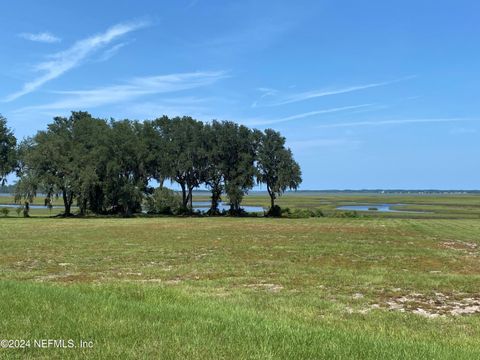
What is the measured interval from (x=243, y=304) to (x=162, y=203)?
70208 millimetres

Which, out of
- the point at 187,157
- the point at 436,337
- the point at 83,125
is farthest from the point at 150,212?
the point at 436,337

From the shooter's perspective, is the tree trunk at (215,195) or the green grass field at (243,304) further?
the tree trunk at (215,195)

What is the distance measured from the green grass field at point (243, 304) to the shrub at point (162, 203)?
56.0m

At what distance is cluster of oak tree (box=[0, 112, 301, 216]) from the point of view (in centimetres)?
6950

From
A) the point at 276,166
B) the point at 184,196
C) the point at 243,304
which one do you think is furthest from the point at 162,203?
the point at 243,304

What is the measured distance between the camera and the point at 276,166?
80375 millimetres

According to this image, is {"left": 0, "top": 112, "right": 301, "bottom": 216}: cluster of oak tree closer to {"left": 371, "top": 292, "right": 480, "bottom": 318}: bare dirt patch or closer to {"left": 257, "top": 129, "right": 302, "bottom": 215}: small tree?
{"left": 257, "top": 129, "right": 302, "bottom": 215}: small tree

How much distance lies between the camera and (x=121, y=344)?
6.63m

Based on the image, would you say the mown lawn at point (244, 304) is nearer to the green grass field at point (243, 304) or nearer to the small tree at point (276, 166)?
the green grass field at point (243, 304)

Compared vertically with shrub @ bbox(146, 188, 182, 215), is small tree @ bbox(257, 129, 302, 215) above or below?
above

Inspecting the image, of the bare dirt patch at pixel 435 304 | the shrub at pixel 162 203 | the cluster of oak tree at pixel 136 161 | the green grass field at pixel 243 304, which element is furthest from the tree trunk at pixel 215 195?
the bare dirt patch at pixel 435 304

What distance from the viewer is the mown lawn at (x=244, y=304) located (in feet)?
22.4

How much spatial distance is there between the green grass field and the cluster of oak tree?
47225 mm

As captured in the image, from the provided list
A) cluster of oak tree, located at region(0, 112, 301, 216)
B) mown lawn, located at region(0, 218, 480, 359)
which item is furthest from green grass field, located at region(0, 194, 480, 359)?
cluster of oak tree, located at region(0, 112, 301, 216)
